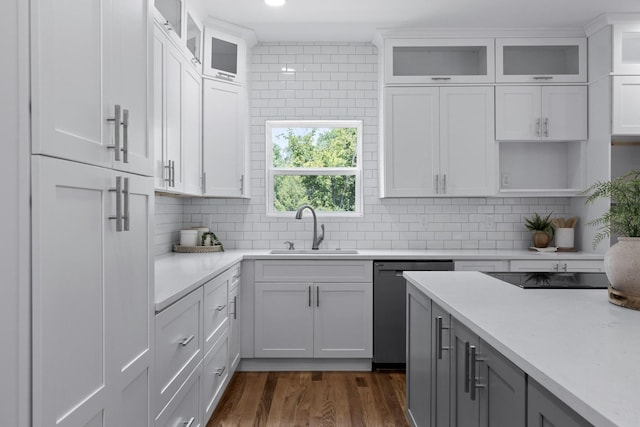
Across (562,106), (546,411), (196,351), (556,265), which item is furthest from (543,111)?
(546,411)

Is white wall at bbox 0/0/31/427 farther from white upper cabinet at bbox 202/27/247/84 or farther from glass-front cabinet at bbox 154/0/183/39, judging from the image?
white upper cabinet at bbox 202/27/247/84

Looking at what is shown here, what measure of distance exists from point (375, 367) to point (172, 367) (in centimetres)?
207

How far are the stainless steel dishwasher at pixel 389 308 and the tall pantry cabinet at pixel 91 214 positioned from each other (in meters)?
2.19

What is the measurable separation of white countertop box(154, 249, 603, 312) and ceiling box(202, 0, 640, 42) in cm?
187

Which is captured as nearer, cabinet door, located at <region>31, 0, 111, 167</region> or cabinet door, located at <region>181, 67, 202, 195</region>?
cabinet door, located at <region>31, 0, 111, 167</region>

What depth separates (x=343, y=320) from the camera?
140 inches

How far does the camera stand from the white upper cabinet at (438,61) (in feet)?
12.5

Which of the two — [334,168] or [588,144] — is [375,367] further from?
[588,144]

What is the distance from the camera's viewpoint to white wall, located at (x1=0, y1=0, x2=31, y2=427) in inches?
35.9

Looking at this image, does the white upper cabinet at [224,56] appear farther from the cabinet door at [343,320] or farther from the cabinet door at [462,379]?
the cabinet door at [462,379]

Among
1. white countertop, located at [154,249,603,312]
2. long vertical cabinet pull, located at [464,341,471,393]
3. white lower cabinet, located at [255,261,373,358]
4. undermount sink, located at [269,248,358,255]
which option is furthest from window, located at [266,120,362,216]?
long vertical cabinet pull, located at [464,341,471,393]

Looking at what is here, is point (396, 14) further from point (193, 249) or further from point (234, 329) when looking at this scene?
point (234, 329)

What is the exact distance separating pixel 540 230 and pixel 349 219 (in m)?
1.67

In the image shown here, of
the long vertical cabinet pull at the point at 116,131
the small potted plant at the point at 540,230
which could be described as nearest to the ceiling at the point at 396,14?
the small potted plant at the point at 540,230
